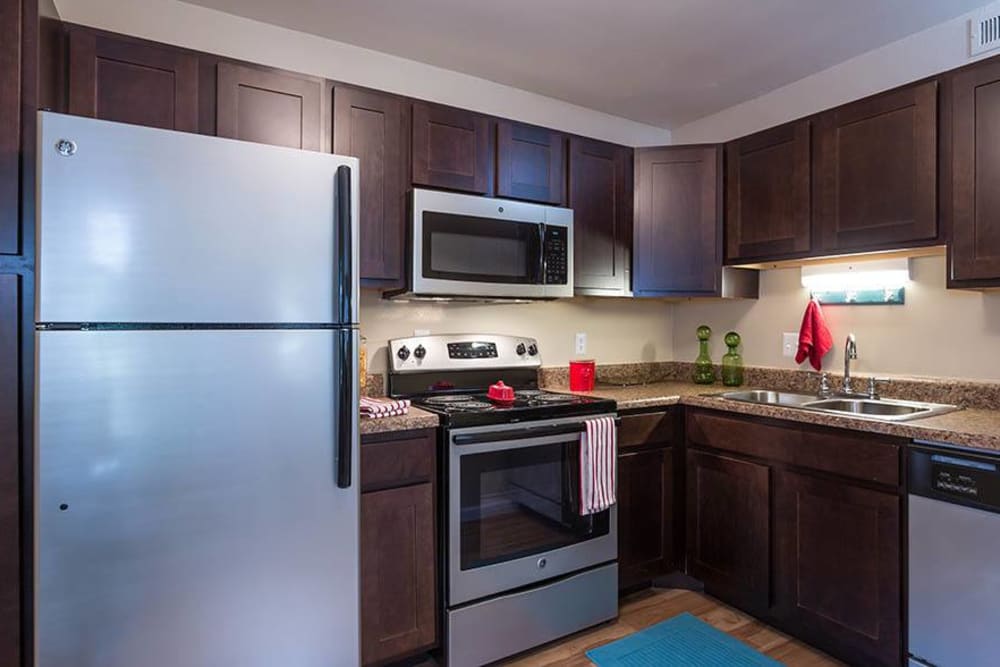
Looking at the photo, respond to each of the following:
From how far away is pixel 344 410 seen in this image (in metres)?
1.64

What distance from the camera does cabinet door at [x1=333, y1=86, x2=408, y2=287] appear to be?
6.82 feet

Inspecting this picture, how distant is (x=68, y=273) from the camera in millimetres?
1325

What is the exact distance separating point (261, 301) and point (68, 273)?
0.43m

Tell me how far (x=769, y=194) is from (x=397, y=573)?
2277 mm

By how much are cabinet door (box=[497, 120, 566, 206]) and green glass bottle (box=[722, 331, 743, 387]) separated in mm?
1241

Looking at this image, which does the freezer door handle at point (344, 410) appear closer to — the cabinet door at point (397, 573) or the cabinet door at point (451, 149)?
the cabinet door at point (397, 573)

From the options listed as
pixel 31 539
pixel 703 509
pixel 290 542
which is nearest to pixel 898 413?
pixel 703 509

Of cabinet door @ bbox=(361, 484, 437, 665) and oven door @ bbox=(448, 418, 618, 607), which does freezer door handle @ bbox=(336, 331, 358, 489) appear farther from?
oven door @ bbox=(448, 418, 618, 607)

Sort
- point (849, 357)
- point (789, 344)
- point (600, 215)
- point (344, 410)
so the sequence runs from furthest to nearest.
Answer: point (789, 344)
point (600, 215)
point (849, 357)
point (344, 410)

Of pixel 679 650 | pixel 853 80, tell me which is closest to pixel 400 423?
pixel 679 650

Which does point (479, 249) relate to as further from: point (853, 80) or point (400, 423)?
point (853, 80)

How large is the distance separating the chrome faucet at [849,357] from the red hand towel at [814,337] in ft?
0.30

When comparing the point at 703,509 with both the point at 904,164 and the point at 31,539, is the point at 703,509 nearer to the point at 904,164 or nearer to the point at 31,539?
the point at 904,164

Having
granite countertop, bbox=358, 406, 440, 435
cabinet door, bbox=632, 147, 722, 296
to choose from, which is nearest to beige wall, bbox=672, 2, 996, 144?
cabinet door, bbox=632, 147, 722, 296
